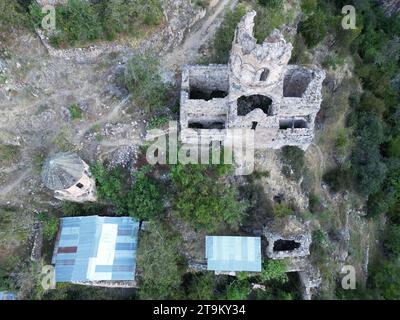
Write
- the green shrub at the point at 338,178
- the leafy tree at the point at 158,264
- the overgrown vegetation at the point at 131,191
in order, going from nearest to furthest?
the leafy tree at the point at 158,264
the overgrown vegetation at the point at 131,191
the green shrub at the point at 338,178

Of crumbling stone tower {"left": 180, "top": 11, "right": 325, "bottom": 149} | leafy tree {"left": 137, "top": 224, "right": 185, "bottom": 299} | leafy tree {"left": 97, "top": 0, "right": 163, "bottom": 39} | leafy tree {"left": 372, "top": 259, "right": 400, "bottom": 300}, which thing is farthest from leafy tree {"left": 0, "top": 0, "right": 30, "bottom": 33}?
leafy tree {"left": 372, "top": 259, "right": 400, "bottom": 300}

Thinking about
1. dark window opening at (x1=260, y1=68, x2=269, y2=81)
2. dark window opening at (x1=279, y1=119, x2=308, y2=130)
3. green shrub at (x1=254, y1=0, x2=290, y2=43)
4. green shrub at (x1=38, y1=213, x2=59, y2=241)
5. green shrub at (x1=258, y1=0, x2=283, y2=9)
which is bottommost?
green shrub at (x1=38, y1=213, x2=59, y2=241)

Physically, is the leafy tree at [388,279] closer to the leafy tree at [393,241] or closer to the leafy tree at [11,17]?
the leafy tree at [393,241]

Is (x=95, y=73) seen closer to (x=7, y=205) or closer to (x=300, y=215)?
(x=7, y=205)

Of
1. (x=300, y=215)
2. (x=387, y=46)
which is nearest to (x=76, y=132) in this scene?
(x=300, y=215)

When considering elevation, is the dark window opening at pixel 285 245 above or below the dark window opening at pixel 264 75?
below

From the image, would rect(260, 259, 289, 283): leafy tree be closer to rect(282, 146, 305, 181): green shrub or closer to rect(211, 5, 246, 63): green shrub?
rect(282, 146, 305, 181): green shrub

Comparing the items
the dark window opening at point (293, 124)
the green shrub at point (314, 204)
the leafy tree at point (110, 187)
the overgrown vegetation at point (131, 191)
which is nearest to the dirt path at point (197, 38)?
the dark window opening at point (293, 124)

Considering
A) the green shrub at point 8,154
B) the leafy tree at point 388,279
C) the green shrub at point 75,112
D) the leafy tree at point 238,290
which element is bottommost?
the leafy tree at point 238,290
